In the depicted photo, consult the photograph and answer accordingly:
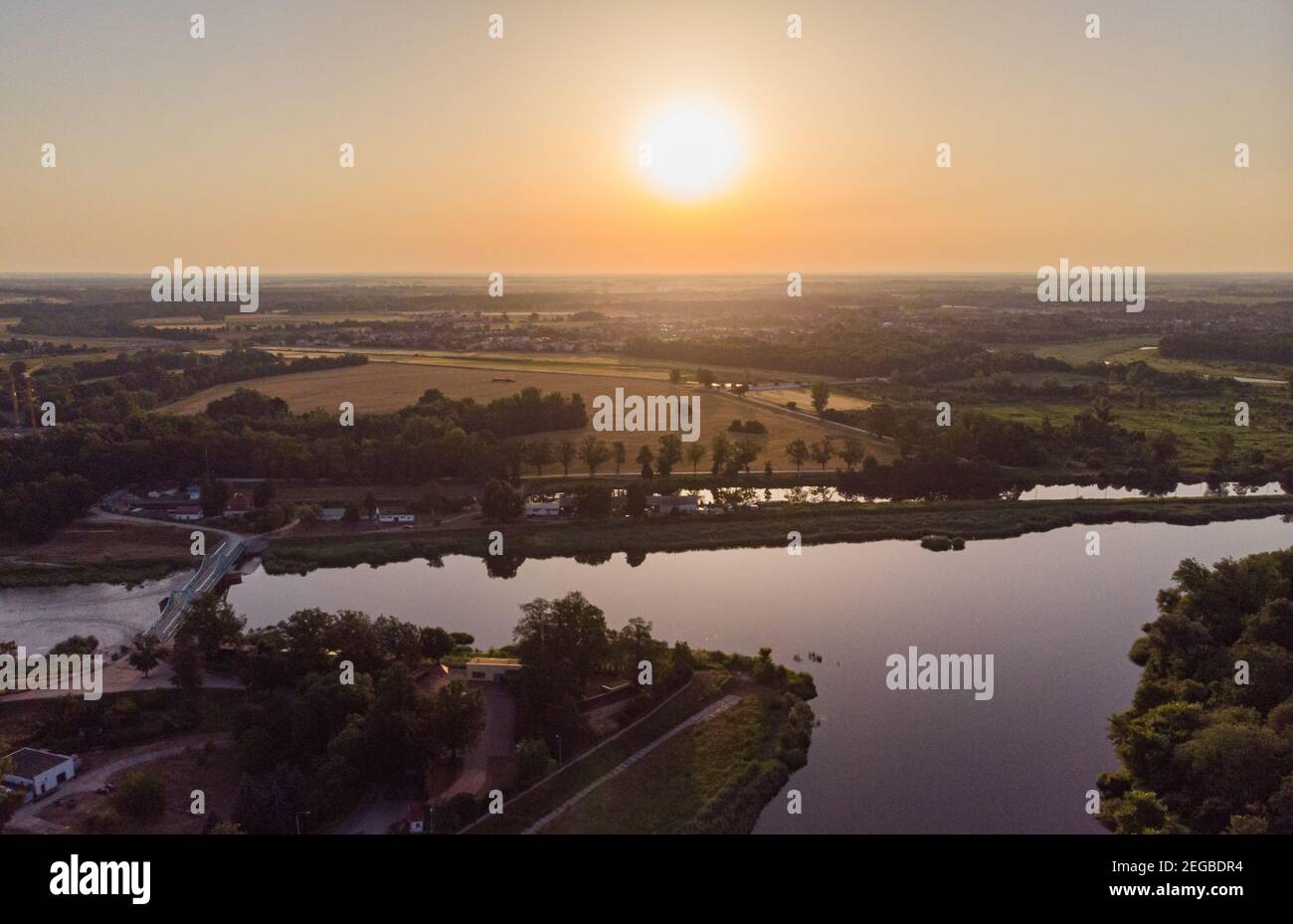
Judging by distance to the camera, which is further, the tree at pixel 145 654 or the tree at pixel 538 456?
the tree at pixel 538 456

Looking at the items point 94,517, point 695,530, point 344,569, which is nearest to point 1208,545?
point 695,530

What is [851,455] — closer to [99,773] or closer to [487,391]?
[487,391]

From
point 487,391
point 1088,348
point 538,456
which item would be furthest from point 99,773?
point 1088,348

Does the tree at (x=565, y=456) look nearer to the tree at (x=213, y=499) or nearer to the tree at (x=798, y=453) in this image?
the tree at (x=798, y=453)

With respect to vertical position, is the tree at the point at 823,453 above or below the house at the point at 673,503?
above

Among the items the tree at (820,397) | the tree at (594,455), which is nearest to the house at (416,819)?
the tree at (594,455)
